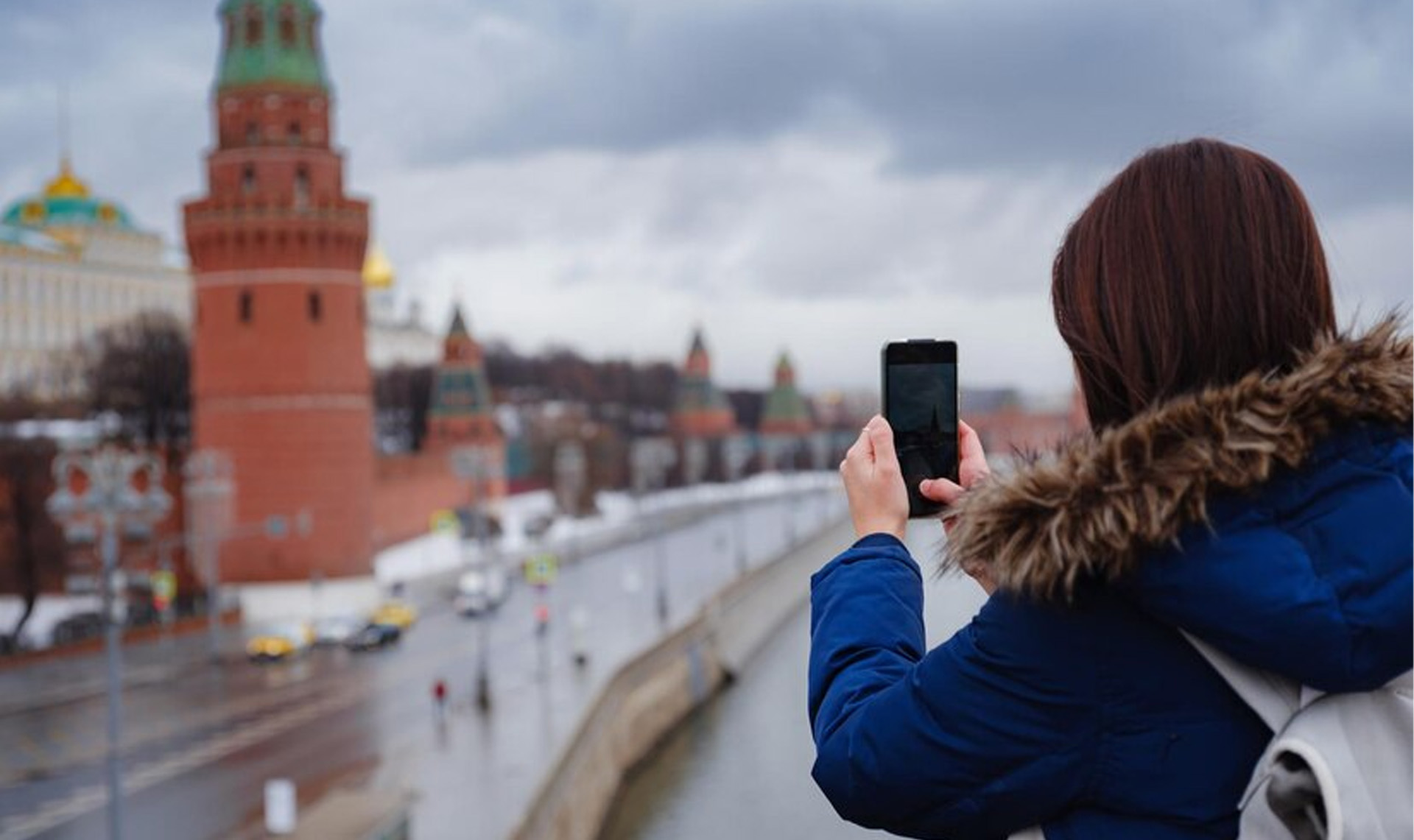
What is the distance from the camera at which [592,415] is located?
84.6 meters

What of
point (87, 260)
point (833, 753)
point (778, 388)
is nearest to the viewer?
point (833, 753)

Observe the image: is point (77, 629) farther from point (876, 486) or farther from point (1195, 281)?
point (1195, 281)

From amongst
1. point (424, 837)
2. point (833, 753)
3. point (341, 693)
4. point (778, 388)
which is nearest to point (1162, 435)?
point (833, 753)

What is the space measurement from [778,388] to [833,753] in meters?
81.7

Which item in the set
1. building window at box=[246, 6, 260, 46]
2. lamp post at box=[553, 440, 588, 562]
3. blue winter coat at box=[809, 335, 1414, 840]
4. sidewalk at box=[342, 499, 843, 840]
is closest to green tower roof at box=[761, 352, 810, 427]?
lamp post at box=[553, 440, 588, 562]

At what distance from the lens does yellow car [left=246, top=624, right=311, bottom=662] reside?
25109mm

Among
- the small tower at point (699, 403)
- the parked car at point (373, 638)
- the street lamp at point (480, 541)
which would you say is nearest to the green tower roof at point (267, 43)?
the street lamp at point (480, 541)

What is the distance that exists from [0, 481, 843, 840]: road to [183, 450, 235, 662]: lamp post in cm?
177

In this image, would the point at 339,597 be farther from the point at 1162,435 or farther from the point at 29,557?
the point at 1162,435

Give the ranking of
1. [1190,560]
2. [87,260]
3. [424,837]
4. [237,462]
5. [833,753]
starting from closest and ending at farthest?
[1190,560] < [833,753] < [424,837] < [237,462] < [87,260]

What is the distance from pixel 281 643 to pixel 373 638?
1451 millimetres

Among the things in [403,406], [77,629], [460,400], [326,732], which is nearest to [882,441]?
[326,732]

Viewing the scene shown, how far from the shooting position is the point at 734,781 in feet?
55.1

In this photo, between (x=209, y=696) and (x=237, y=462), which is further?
(x=237, y=462)
